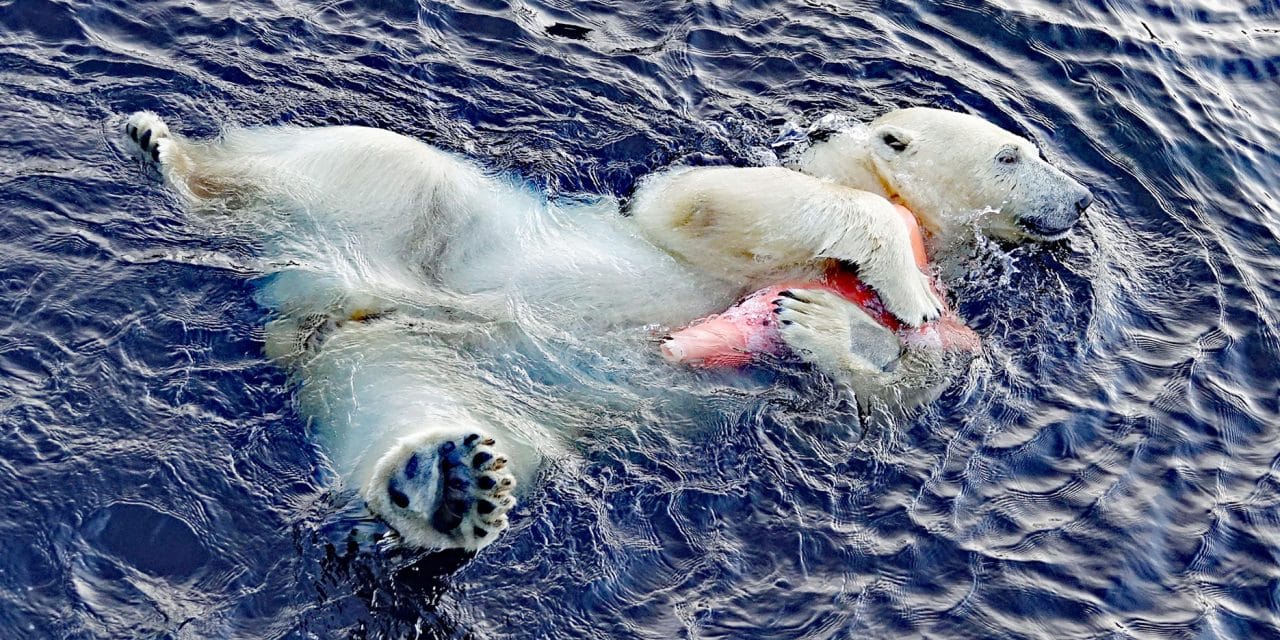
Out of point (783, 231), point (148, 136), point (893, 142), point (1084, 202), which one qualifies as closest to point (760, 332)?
point (783, 231)

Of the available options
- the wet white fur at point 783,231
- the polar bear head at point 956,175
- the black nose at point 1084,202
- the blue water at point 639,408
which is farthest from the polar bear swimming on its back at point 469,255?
the black nose at point 1084,202

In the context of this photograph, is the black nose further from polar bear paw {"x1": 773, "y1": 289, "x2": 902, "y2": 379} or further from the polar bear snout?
polar bear paw {"x1": 773, "y1": 289, "x2": 902, "y2": 379}

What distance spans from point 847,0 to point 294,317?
5303mm

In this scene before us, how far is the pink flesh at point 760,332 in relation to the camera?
17.5 ft

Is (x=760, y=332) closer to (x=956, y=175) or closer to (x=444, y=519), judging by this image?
(x=956, y=175)

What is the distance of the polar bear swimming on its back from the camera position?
16.6 feet

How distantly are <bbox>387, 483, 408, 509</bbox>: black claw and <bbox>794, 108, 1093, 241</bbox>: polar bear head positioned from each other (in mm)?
3307

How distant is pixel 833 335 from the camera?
5.45 m

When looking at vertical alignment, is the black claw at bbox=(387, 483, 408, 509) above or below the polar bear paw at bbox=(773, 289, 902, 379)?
above

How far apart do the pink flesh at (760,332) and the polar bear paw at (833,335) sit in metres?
0.08

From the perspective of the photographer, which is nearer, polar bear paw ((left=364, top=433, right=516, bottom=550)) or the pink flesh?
polar bear paw ((left=364, top=433, right=516, bottom=550))

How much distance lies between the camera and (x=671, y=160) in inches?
277

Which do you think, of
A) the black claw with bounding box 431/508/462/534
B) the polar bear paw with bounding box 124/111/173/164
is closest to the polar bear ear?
the black claw with bounding box 431/508/462/534

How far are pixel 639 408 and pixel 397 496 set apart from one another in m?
1.31
